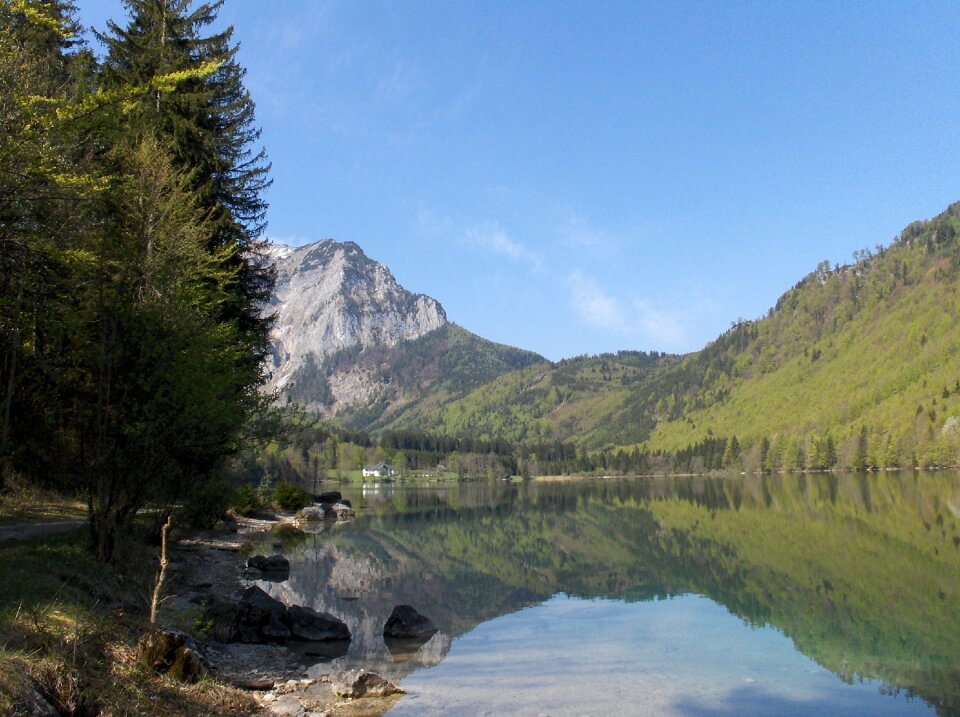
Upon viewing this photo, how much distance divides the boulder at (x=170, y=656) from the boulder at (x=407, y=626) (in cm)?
872

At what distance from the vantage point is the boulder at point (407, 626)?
22016 millimetres

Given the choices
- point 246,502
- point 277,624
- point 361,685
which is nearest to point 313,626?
point 277,624

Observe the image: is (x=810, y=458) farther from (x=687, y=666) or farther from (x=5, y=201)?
(x=5, y=201)

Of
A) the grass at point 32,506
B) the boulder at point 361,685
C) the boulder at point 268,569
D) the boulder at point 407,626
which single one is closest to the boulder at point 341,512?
the boulder at point 268,569

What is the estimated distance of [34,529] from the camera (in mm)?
24594

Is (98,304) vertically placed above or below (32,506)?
above

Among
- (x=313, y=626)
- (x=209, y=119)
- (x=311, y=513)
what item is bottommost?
(x=311, y=513)

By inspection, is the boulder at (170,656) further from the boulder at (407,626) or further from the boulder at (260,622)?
the boulder at (407,626)

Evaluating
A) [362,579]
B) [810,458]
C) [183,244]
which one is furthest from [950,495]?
[810,458]

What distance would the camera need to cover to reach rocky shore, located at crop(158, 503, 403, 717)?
48.5 ft

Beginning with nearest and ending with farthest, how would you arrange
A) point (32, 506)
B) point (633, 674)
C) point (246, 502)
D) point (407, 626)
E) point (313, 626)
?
point (633, 674), point (313, 626), point (407, 626), point (32, 506), point (246, 502)

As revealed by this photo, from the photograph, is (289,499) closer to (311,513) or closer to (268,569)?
(311,513)

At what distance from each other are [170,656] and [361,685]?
422cm

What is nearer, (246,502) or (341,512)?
(246,502)
